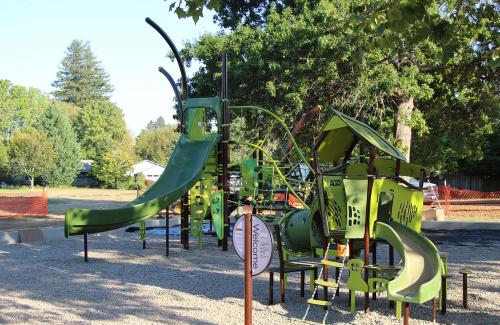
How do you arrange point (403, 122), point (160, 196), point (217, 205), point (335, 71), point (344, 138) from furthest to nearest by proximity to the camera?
1. point (403, 122)
2. point (335, 71)
3. point (217, 205)
4. point (160, 196)
5. point (344, 138)

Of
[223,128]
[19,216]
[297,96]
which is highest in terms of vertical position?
[297,96]

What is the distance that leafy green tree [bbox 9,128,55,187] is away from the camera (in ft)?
191

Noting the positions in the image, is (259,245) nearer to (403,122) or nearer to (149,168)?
(403,122)

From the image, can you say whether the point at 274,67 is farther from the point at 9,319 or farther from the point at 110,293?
the point at 9,319

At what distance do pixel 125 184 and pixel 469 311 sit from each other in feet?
187

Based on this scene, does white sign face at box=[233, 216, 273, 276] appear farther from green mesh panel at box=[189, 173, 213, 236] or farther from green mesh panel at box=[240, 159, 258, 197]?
green mesh panel at box=[240, 159, 258, 197]

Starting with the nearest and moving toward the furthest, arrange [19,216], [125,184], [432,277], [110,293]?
1. [432,277]
2. [110,293]
3. [19,216]
4. [125,184]

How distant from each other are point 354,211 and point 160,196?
4.35 m

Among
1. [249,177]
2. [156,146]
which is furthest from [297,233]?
[156,146]

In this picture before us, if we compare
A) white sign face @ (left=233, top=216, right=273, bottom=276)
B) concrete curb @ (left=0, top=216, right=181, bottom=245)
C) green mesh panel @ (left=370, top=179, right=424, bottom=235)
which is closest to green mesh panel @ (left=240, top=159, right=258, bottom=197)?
concrete curb @ (left=0, top=216, right=181, bottom=245)

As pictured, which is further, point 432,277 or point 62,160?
point 62,160

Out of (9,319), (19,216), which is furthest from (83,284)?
(19,216)

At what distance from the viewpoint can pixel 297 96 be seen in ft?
59.4

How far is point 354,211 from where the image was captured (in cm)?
692
